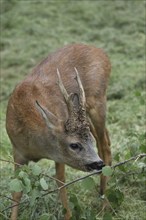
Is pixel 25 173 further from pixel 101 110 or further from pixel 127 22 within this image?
pixel 127 22

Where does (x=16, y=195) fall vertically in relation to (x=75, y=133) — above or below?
below

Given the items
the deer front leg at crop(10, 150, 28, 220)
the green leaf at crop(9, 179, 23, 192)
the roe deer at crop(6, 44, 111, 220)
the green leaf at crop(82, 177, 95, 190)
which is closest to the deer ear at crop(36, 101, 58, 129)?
the roe deer at crop(6, 44, 111, 220)

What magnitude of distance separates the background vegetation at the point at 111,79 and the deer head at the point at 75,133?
280 millimetres

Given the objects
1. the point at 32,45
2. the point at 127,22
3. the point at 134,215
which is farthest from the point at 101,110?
the point at 127,22

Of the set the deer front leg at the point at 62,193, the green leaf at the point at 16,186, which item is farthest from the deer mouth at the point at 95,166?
the green leaf at the point at 16,186

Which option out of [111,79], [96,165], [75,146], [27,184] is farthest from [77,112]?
[111,79]

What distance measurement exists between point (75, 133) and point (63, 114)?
0.33 m

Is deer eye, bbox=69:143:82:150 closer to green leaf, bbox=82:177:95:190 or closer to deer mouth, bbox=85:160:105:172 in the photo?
deer mouth, bbox=85:160:105:172

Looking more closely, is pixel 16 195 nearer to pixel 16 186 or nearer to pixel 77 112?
pixel 77 112

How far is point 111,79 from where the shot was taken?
9.82 meters

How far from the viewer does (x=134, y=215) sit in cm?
573

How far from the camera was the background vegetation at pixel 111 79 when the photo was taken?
5.60m

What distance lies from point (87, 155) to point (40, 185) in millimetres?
563

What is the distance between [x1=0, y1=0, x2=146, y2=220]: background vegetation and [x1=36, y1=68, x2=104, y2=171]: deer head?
0.28m
